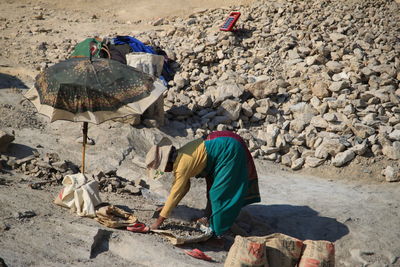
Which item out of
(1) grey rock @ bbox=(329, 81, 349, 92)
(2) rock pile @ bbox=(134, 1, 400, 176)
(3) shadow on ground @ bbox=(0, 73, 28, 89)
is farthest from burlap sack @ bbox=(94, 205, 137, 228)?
(1) grey rock @ bbox=(329, 81, 349, 92)

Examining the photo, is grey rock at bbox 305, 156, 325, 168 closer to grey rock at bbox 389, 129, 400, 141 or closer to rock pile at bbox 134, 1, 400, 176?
rock pile at bbox 134, 1, 400, 176

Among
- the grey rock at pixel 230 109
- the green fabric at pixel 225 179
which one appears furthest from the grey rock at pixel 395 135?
the green fabric at pixel 225 179

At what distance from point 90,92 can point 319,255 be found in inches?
102

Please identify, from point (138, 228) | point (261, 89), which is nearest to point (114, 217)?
point (138, 228)

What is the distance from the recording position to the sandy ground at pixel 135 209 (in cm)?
429

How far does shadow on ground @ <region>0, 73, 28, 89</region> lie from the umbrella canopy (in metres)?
3.01

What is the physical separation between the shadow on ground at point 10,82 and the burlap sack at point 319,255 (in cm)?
559

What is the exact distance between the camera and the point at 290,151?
24.1 ft

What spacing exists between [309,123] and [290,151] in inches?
25.7

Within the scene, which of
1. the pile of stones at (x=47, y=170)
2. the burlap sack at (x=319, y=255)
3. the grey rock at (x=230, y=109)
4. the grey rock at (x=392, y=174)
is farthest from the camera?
the grey rock at (x=230, y=109)

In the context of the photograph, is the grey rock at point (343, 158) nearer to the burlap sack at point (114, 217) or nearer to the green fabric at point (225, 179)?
the green fabric at point (225, 179)

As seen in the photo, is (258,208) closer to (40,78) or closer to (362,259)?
(362,259)

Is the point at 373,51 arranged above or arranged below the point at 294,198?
above

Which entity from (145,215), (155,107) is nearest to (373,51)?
(155,107)
